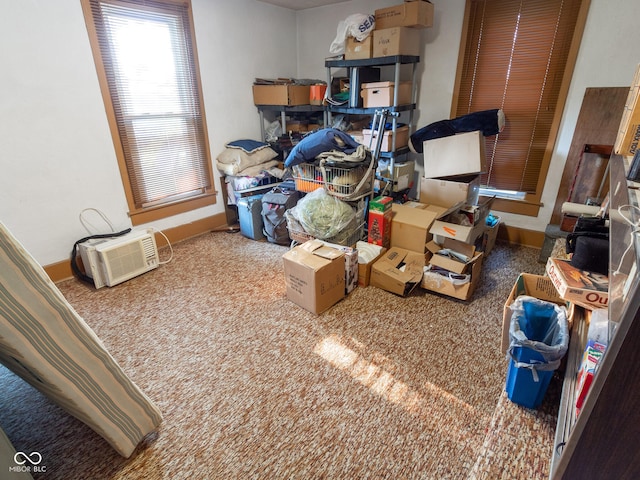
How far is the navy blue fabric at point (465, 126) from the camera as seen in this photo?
9.56 ft

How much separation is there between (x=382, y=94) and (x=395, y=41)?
0.45m

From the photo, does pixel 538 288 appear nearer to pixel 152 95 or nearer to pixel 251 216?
pixel 251 216

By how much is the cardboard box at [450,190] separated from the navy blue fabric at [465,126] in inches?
16.5

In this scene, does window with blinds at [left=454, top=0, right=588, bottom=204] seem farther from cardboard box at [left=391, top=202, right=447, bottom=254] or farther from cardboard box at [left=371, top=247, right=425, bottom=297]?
cardboard box at [left=371, top=247, right=425, bottom=297]

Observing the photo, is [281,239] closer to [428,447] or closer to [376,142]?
[376,142]

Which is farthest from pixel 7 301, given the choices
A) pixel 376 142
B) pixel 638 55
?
pixel 638 55

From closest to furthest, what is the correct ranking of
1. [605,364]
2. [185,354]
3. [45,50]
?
[605,364], [185,354], [45,50]

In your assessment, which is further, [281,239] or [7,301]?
[281,239]

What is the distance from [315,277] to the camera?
2.24m

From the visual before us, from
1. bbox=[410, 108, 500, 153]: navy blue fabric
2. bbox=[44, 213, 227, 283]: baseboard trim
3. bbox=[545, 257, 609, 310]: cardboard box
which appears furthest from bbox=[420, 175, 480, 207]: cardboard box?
bbox=[44, 213, 227, 283]: baseboard trim

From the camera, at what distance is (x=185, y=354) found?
6.70ft

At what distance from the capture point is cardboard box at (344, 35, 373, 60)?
3157 mm

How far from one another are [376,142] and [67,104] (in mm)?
2607

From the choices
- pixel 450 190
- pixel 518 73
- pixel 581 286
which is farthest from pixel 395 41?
pixel 581 286
